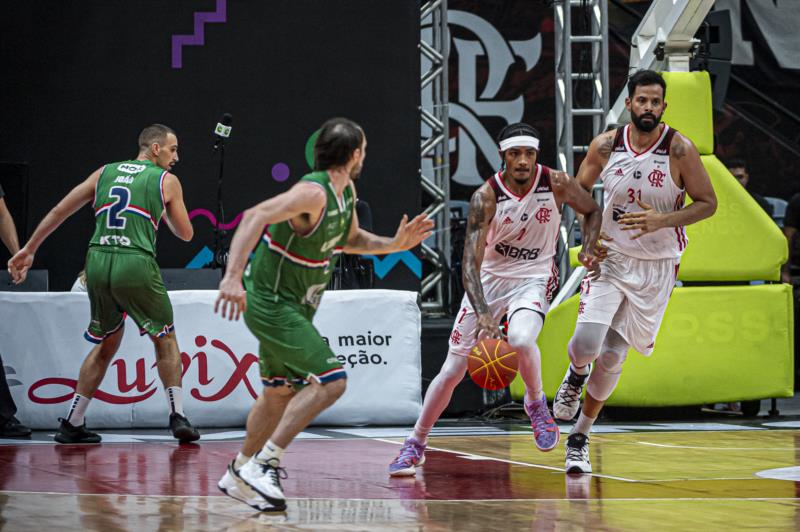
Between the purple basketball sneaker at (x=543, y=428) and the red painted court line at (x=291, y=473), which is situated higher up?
the purple basketball sneaker at (x=543, y=428)

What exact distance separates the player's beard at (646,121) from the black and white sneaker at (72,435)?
14.3 ft

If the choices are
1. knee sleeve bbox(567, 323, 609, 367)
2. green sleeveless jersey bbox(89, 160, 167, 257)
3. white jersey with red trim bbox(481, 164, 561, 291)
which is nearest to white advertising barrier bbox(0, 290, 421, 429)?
green sleeveless jersey bbox(89, 160, 167, 257)

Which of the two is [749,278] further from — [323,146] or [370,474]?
[323,146]

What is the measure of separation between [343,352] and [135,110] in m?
3.78

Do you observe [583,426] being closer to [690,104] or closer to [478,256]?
[478,256]

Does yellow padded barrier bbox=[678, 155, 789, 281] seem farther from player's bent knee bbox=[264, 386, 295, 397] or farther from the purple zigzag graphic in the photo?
player's bent knee bbox=[264, 386, 295, 397]

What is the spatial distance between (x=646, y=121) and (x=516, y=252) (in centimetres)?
105

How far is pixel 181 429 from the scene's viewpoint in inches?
318

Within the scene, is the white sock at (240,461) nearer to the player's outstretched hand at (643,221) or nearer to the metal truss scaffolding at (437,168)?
the player's outstretched hand at (643,221)

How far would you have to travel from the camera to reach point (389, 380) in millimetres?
9398

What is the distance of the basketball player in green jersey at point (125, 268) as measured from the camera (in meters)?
8.02

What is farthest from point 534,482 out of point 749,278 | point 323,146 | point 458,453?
point 749,278

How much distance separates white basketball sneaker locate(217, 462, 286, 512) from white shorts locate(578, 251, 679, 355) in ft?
8.08

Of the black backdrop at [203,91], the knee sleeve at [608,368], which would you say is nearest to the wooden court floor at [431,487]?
the knee sleeve at [608,368]
